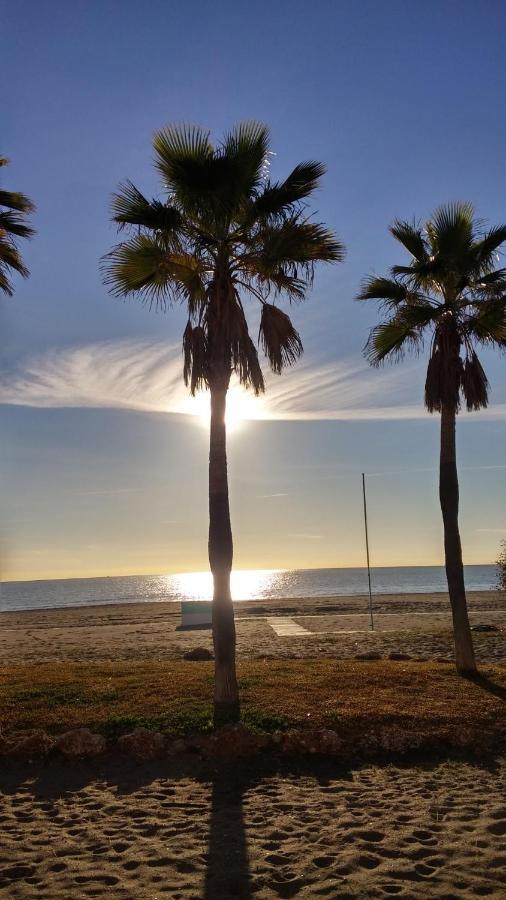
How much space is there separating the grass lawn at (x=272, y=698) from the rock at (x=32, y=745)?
646 millimetres

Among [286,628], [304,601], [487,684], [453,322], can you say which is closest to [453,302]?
[453,322]

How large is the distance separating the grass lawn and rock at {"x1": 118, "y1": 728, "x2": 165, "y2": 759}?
0.48m

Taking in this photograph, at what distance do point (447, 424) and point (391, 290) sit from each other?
3.48m

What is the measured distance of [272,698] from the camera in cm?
1186

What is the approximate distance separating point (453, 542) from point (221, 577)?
6.30 m

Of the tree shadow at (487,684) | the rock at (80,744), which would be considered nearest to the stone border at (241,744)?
the rock at (80,744)

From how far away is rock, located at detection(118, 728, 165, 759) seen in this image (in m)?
9.51

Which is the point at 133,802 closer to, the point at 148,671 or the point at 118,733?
the point at 118,733

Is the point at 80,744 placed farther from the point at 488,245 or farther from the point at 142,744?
the point at 488,245

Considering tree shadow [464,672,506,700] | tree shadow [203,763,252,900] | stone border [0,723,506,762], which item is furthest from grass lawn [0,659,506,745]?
tree shadow [203,763,252,900]

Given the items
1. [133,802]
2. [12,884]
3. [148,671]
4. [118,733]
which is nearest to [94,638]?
[148,671]

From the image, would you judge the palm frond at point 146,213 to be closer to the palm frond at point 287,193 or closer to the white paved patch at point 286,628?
the palm frond at point 287,193

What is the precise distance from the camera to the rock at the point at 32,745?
949cm

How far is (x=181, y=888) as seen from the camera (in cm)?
565
